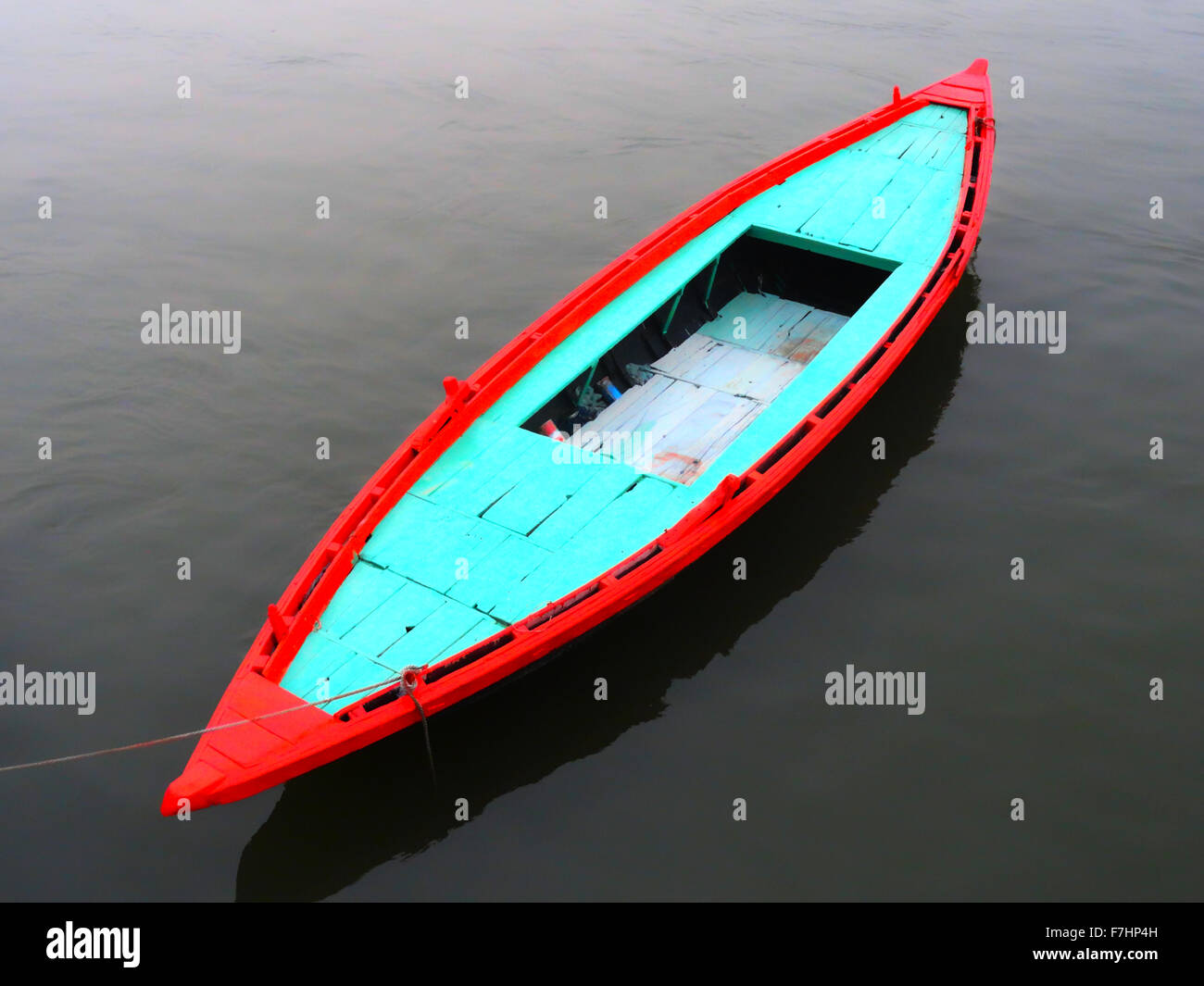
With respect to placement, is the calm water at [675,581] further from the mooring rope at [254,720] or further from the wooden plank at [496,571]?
the wooden plank at [496,571]

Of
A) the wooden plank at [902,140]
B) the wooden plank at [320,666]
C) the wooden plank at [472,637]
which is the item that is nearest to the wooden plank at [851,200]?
the wooden plank at [902,140]

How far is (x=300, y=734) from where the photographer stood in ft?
25.0

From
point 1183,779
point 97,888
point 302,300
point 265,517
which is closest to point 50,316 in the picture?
point 302,300

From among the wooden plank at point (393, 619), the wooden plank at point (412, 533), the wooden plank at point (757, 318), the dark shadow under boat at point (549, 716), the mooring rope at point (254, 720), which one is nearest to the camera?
the mooring rope at point (254, 720)

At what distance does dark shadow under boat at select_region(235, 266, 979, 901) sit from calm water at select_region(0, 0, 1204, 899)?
0.03 metres

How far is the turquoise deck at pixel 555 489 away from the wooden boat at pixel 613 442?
0.07ft

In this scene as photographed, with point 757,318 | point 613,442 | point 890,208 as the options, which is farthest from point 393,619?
point 890,208

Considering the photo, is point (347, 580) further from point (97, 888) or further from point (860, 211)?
point (860, 211)

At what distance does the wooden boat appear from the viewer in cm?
810

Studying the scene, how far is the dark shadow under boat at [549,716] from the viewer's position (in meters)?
8.24

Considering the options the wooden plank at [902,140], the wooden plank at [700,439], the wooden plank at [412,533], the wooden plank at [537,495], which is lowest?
the wooden plank at [412,533]

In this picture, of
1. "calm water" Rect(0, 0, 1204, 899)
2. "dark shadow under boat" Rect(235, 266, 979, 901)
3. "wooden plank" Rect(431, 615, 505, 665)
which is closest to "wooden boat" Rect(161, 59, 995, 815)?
"wooden plank" Rect(431, 615, 505, 665)

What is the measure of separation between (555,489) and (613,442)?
1.60 m

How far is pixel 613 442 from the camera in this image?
1104 centimetres
